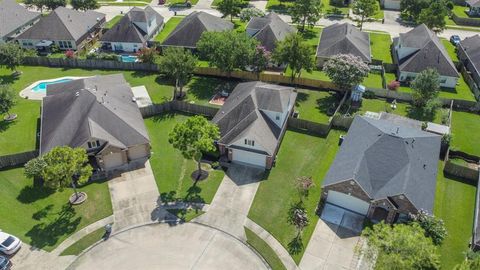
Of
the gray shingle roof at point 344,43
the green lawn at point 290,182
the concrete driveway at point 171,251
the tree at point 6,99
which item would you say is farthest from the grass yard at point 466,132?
the tree at point 6,99

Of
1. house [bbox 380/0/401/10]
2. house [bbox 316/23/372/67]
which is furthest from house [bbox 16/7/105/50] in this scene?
house [bbox 380/0/401/10]

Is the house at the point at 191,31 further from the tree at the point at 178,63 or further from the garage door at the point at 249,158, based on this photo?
the garage door at the point at 249,158

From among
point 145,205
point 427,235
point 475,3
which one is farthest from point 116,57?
point 475,3

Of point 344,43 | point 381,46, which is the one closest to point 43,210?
point 344,43

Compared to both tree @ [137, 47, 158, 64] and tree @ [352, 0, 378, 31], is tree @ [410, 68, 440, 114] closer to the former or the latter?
tree @ [352, 0, 378, 31]

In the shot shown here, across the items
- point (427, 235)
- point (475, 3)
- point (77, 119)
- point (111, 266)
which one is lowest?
point (111, 266)

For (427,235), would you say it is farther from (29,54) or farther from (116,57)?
(29,54)
